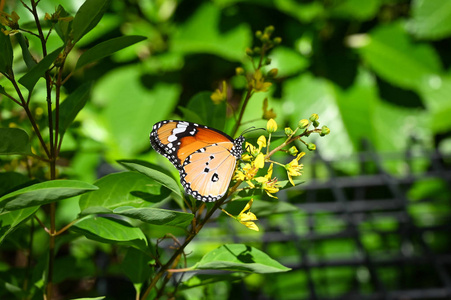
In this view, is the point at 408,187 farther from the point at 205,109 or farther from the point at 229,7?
the point at 205,109

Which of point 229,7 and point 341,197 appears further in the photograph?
point 229,7

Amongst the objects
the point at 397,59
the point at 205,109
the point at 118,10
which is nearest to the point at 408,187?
the point at 397,59

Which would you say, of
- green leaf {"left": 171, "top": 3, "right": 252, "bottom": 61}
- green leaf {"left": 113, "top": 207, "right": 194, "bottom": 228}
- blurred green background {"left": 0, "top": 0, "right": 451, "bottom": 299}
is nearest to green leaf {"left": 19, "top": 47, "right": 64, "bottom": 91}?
green leaf {"left": 113, "top": 207, "right": 194, "bottom": 228}

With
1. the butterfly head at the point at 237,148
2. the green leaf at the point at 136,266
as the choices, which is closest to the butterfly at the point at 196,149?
the butterfly head at the point at 237,148

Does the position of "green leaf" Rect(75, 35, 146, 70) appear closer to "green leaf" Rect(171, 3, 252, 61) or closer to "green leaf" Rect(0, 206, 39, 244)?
"green leaf" Rect(0, 206, 39, 244)

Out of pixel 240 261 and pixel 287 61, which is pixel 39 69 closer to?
pixel 240 261

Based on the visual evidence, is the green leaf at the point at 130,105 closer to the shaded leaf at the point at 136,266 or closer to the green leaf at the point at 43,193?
the shaded leaf at the point at 136,266

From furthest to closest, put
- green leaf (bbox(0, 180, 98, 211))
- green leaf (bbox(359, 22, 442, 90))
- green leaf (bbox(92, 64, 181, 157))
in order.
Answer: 1. green leaf (bbox(359, 22, 442, 90))
2. green leaf (bbox(92, 64, 181, 157))
3. green leaf (bbox(0, 180, 98, 211))
